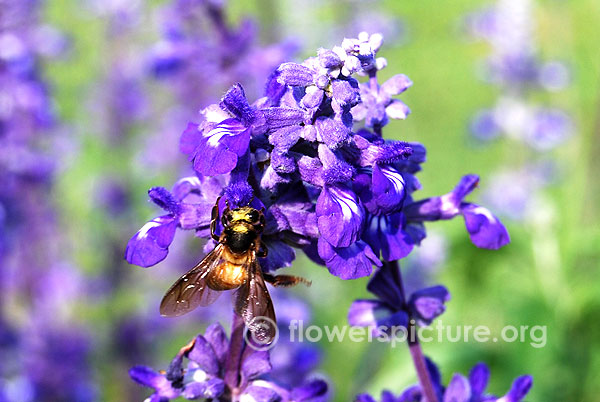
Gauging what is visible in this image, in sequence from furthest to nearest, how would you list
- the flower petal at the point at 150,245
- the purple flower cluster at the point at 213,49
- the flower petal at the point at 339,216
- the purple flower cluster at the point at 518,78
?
the purple flower cluster at the point at 518,78 → the purple flower cluster at the point at 213,49 → the flower petal at the point at 150,245 → the flower petal at the point at 339,216

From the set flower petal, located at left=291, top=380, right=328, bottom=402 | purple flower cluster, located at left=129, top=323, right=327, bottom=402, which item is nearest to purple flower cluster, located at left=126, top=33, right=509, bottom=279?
purple flower cluster, located at left=129, top=323, right=327, bottom=402

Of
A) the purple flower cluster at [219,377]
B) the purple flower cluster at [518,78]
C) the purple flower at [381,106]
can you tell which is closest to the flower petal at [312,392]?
the purple flower cluster at [219,377]

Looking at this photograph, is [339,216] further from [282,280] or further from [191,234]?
[191,234]

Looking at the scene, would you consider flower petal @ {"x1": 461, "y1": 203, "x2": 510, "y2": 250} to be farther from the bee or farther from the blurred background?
the blurred background

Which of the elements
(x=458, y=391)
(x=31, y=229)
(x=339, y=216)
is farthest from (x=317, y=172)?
(x=31, y=229)

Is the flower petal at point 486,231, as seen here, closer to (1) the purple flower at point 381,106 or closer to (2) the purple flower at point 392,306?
(2) the purple flower at point 392,306

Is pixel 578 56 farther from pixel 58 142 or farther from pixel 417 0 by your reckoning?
pixel 58 142
